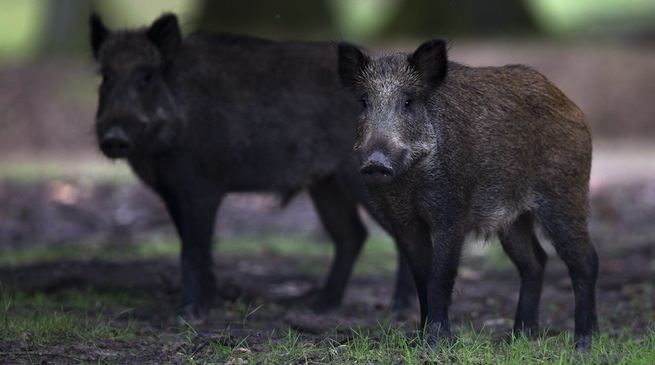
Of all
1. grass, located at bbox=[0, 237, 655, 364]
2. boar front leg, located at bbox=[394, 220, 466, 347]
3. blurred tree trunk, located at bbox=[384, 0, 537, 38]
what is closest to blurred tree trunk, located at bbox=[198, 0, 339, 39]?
blurred tree trunk, located at bbox=[384, 0, 537, 38]

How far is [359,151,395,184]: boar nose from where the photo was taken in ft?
20.4

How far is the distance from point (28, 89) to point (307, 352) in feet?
46.1

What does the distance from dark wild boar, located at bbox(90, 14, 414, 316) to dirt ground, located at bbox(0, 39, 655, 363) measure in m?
0.52

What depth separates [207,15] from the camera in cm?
2173

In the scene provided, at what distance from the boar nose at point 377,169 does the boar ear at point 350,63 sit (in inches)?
31.1

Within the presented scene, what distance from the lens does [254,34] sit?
68.9 ft

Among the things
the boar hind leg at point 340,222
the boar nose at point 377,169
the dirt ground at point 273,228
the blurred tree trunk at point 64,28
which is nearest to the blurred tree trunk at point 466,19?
the dirt ground at point 273,228

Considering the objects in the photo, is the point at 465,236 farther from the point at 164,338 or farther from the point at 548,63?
the point at 548,63

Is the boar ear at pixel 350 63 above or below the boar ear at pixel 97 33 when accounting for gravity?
above

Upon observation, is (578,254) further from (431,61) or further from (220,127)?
(220,127)

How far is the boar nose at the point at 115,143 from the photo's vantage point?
8.29 m

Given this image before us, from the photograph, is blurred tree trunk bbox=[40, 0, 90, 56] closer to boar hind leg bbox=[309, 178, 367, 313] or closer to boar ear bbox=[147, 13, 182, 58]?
boar hind leg bbox=[309, 178, 367, 313]

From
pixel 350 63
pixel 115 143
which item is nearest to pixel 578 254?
pixel 350 63

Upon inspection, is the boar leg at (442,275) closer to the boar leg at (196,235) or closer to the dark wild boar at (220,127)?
the dark wild boar at (220,127)
